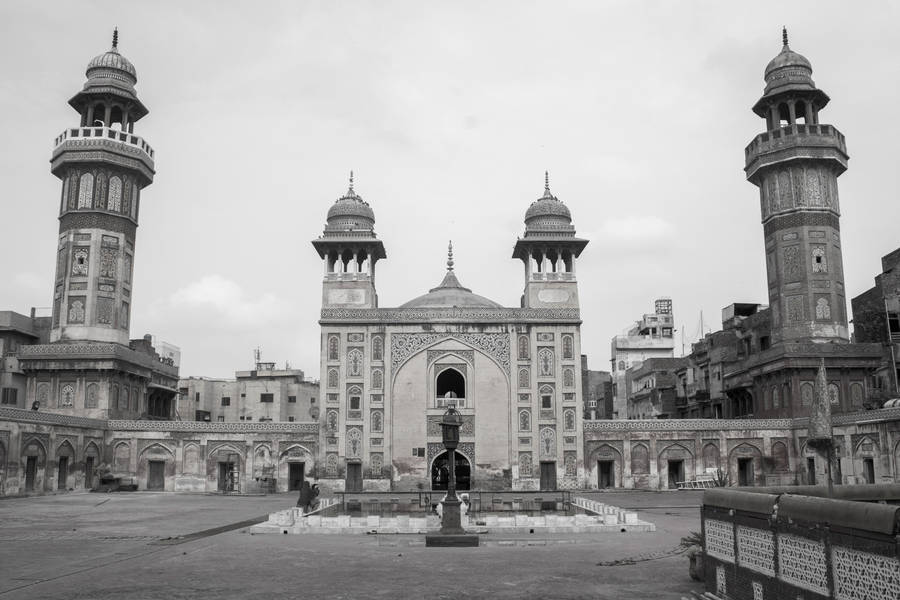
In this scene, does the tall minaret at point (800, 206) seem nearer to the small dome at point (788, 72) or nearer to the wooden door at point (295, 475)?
the small dome at point (788, 72)

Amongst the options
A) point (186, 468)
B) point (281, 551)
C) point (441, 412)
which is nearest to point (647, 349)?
point (441, 412)

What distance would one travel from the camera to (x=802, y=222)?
37.9 m

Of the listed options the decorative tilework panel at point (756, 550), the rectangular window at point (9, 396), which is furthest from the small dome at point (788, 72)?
the rectangular window at point (9, 396)

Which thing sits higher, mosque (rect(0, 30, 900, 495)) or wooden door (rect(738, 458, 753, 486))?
mosque (rect(0, 30, 900, 495))

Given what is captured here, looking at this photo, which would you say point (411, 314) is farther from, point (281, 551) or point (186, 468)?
point (281, 551)

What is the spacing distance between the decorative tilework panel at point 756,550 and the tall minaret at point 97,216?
3523cm

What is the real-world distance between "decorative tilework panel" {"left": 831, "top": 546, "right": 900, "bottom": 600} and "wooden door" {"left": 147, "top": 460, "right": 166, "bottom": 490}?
35628 millimetres

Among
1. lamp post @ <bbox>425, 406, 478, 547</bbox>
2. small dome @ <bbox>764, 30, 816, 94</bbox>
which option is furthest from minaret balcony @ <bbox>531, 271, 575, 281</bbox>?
lamp post @ <bbox>425, 406, 478, 547</bbox>

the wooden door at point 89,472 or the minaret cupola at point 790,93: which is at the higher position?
the minaret cupola at point 790,93

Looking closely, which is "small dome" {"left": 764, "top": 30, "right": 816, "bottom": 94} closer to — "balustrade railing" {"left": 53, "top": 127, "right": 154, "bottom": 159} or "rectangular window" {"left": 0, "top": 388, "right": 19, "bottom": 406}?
"balustrade railing" {"left": 53, "top": 127, "right": 154, "bottom": 159}

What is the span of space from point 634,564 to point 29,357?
3264 centimetres

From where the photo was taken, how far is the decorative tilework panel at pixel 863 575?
229 inches

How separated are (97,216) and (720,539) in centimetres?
3630

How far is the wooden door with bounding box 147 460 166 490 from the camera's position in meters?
37.7
